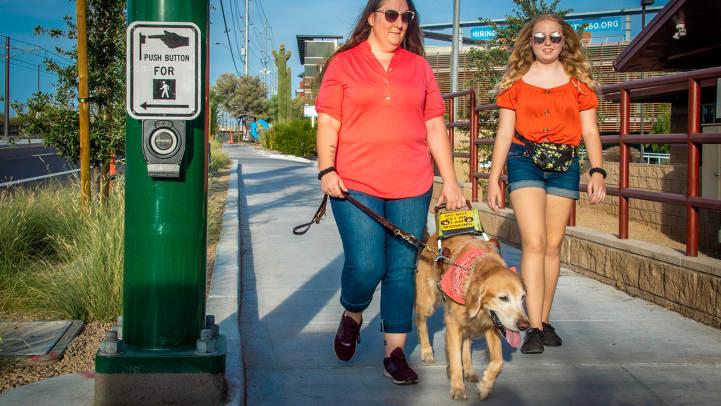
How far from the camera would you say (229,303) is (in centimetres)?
425

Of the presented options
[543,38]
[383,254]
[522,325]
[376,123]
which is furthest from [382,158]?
[543,38]

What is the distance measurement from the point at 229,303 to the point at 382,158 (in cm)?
169

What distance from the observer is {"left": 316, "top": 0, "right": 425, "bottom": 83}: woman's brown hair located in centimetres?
338

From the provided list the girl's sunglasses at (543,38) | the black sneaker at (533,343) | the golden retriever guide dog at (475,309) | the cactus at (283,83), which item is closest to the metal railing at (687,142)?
the girl's sunglasses at (543,38)

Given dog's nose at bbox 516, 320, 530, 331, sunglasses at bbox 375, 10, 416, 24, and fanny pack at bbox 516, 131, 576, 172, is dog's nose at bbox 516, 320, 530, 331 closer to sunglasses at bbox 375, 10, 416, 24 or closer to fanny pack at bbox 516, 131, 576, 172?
fanny pack at bbox 516, 131, 576, 172

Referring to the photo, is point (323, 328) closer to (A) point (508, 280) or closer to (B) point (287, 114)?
(A) point (508, 280)

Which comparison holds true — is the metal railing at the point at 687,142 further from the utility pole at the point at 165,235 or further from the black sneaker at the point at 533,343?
the utility pole at the point at 165,235

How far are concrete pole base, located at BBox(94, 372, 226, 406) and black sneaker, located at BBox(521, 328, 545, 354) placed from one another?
6.74ft

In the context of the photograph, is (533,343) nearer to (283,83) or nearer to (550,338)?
(550,338)

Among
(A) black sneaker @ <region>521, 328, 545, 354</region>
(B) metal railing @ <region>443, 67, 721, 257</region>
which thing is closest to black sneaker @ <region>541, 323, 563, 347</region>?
(A) black sneaker @ <region>521, 328, 545, 354</region>

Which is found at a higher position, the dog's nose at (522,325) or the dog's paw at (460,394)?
the dog's nose at (522,325)

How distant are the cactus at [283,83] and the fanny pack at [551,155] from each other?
4204 centimetres

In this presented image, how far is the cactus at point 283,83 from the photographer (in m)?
46.2

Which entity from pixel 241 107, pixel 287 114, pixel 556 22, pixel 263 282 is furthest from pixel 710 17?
pixel 241 107
